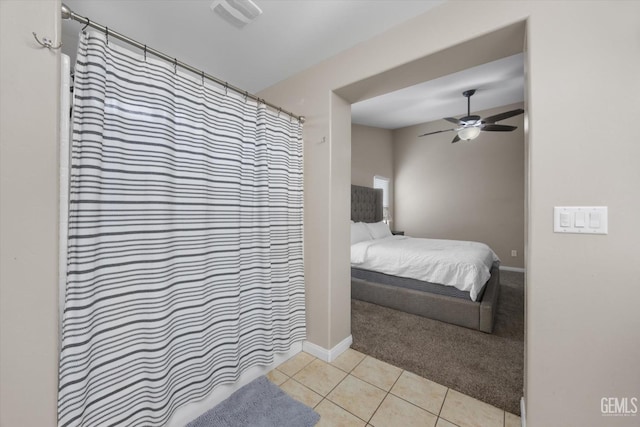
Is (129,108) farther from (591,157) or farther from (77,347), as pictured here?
(591,157)

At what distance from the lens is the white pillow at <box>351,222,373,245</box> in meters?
3.53

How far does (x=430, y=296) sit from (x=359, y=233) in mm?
1352

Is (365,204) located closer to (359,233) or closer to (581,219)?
(359,233)

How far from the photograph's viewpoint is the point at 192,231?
4.54ft

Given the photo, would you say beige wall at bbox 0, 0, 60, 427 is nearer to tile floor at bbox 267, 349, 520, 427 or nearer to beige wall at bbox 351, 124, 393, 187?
tile floor at bbox 267, 349, 520, 427

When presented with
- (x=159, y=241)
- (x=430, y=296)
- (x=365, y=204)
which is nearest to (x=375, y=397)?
(x=430, y=296)

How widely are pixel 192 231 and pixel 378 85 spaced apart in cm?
164

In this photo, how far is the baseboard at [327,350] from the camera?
6.40 feet

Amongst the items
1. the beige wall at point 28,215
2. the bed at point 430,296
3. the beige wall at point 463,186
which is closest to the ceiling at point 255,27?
the beige wall at point 28,215

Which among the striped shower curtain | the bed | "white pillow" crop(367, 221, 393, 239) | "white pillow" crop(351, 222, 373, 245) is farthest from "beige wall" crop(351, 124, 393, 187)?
the striped shower curtain

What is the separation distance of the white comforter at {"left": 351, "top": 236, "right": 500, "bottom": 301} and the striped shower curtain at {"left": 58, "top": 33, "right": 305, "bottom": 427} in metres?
1.56

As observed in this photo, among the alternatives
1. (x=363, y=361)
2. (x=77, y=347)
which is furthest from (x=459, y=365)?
(x=77, y=347)

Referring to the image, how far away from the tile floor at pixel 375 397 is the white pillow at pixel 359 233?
69.4 inches

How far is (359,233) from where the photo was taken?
3662 millimetres
